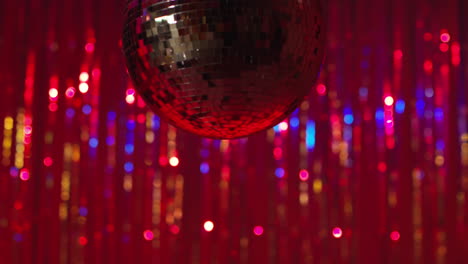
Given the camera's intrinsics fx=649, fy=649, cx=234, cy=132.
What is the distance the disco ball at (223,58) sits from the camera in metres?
0.55

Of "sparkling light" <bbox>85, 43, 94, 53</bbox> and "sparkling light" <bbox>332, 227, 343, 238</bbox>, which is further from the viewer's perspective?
"sparkling light" <bbox>85, 43, 94, 53</bbox>

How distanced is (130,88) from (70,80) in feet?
0.81

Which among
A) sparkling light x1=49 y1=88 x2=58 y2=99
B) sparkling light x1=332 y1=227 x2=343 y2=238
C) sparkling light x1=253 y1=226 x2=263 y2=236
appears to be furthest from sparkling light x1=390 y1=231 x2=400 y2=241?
sparkling light x1=49 y1=88 x2=58 y2=99

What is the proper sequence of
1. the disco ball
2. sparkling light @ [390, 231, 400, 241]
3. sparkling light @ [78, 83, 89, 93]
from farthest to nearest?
1. sparkling light @ [78, 83, 89, 93]
2. sparkling light @ [390, 231, 400, 241]
3. the disco ball

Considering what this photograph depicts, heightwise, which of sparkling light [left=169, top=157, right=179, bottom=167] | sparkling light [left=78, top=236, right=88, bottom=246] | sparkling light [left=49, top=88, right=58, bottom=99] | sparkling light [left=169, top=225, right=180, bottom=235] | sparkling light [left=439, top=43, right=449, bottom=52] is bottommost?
sparkling light [left=78, top=236, right=88, bottom=246]

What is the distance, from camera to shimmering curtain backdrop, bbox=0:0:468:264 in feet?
8.22

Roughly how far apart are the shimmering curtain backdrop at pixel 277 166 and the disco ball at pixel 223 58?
1924 millimetres

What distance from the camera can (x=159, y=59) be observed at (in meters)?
0.58

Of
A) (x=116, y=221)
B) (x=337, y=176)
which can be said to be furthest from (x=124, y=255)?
(x=337, y=176)

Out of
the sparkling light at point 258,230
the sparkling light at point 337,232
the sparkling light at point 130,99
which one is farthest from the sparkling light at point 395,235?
the sparkling light at point 130,99

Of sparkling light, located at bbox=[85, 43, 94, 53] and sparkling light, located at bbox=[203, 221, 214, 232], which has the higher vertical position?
sparkling light, located at bbox=[85, 43, 94, 53]

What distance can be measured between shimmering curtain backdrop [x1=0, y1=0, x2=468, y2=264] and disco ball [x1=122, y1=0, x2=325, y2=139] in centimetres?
192

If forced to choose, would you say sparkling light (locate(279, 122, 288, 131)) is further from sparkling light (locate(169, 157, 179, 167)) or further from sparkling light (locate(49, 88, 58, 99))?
sparkling light (locate(49, 88, 58, 99))

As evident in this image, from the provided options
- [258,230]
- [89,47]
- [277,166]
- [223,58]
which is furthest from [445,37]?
[223,58]
